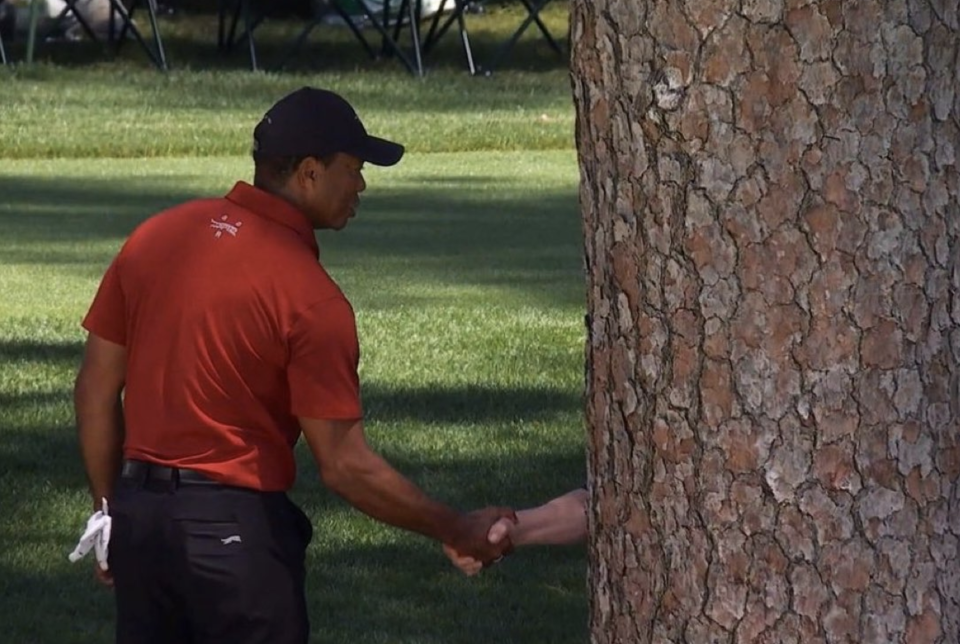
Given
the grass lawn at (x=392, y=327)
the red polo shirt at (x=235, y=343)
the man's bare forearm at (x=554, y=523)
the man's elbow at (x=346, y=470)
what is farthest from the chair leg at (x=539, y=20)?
the man's elbow at (x=346, y=470)

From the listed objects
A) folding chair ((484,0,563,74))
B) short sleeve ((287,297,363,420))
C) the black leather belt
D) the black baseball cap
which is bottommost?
folding chair ((484,0,563,74))

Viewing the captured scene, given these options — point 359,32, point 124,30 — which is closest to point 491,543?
point 359,32

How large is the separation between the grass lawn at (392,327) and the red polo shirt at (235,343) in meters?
2.11

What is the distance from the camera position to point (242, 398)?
4.37 metres

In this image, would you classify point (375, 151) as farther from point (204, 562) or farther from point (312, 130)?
point (204, 562)

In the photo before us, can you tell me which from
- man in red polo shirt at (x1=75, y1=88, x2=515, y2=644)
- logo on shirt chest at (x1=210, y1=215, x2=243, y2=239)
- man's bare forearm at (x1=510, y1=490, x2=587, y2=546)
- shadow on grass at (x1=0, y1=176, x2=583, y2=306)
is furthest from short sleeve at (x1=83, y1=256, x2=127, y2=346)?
shadow on grass at (x1=0, y1=176, x2=583, y2=306)

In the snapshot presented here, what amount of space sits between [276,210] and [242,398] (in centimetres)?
40

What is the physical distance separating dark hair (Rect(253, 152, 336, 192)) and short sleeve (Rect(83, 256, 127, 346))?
14.1 inches

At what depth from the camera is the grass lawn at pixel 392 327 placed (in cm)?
682

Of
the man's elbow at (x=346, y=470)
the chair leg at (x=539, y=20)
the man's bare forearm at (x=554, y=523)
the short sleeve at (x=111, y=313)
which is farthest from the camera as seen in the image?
the chair leg at (x=539, y=20)

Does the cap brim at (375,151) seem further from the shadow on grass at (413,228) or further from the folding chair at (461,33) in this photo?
the folding chair at (461,33)

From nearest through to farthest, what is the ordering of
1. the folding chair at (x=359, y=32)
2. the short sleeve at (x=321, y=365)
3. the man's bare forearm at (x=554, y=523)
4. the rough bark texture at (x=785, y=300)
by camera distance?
the rough bark texture at (x=785, y=300) < the short sleeve at (x=321, y=365) < the man's bare forearm at (x=554, y=523) < the folding chair at (x=359, y=32)

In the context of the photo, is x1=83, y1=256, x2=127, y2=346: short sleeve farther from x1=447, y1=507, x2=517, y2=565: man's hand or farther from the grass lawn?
the grass lawn

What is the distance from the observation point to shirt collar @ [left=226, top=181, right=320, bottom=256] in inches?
175
